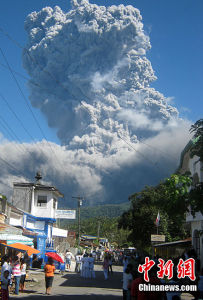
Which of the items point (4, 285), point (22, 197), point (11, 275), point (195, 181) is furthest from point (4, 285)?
point (22, 197)

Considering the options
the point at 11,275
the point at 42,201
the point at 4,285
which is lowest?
the point at 11,275

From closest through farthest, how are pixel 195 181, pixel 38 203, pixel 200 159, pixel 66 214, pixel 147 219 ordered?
1. pixel 200 159
2. pixel 195 181
3. pixel 38 203
4. pixel 66 214
5. pixel 147 219

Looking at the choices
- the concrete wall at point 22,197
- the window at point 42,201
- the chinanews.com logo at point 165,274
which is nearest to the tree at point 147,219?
the window at point 42,201

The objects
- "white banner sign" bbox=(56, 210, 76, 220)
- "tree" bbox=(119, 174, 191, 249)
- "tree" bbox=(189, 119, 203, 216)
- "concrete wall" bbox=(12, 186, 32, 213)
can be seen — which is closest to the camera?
"tree" bbox=(189, 119, 203, 216)

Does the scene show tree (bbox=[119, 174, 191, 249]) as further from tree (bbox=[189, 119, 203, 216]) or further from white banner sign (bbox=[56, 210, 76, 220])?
tree (bbox=[189, 119, 203, 216])

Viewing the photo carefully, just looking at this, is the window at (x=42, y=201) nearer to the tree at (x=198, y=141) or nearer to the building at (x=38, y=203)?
the building at (x=38, y=203)

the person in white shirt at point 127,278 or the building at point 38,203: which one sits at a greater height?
the building at point 38,203

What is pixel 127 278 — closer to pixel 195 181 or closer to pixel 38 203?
pixel 195 181

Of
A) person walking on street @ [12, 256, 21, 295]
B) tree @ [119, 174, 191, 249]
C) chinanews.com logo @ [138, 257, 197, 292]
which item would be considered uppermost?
tree @ [119, 174, 191, 249]

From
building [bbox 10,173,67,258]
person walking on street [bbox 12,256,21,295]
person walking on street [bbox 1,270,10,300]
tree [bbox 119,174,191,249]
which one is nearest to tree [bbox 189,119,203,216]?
person walking on street [bbox 1,270,10,300]

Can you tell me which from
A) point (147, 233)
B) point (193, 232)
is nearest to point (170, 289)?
point (193, 232)

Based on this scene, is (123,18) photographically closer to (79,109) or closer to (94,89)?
(94,89)
